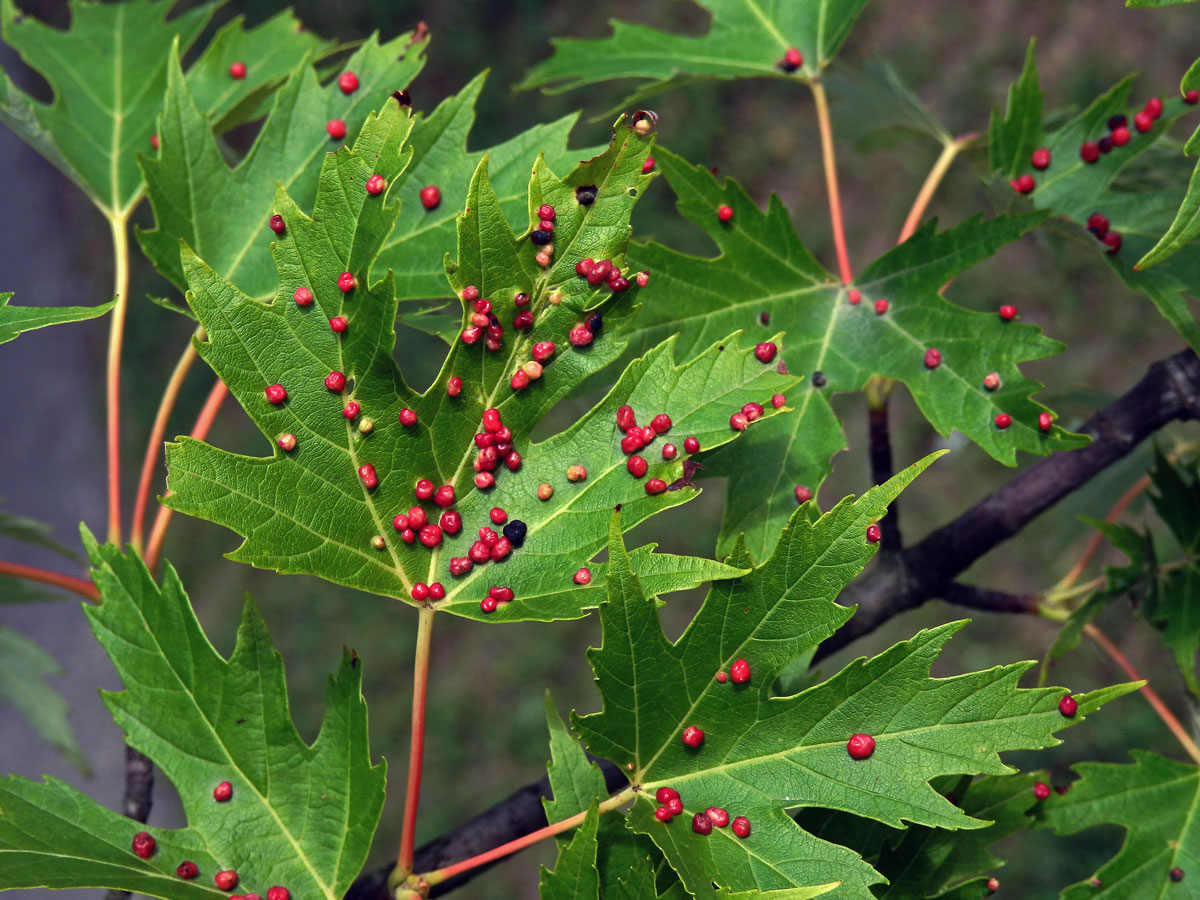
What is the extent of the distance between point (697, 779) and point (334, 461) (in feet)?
1.74

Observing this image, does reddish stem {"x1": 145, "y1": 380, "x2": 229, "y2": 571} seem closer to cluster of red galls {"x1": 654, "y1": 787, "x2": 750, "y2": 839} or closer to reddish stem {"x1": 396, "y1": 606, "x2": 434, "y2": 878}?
reddish stem {"x1": 396, "y1": 606, "x2": 434, "y2": 878}

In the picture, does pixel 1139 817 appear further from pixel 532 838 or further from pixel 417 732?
pixel 417 732

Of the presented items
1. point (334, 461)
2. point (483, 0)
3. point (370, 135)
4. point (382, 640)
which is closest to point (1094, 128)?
point (370, 135)

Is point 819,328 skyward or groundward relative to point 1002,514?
skyward

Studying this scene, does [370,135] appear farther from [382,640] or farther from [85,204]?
[85,204]

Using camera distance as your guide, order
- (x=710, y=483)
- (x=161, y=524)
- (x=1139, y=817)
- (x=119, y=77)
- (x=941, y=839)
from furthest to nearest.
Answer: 1. (x=710, y=483)
2. (x=119, y=77)
3. (x=161, y=524)
4. (x=1139, y=817)
5. (x=941, y=839)

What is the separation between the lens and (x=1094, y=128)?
4.91 ft

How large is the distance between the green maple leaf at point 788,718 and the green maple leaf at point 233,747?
0.31m

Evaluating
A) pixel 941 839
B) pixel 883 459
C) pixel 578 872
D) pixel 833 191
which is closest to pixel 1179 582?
pixel 883 459

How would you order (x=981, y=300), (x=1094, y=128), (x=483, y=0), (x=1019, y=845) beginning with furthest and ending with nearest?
(x=483, y=0) → (x=981, y=300) → (x=1019, y=845) → (x=1094, y=128)

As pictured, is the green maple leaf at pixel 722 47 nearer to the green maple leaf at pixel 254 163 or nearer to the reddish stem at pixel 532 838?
the green maple leaf at pixel 254 163

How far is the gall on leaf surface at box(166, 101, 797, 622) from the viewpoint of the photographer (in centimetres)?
109

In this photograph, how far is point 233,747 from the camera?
3.88 feet

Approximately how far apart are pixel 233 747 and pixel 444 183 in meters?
0.77
